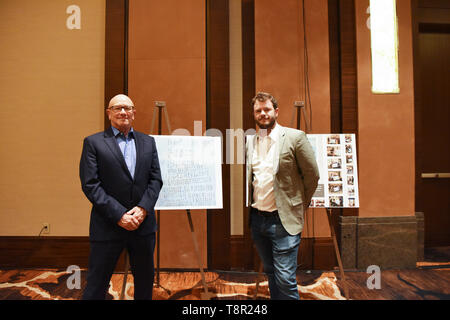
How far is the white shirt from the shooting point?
1.79 meters

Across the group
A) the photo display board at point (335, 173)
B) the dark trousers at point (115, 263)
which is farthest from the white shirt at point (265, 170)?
the dark trousers at point (115, 263)

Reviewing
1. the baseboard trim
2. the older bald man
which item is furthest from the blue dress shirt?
the baseboard trim

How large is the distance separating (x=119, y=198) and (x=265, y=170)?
3.26 ft

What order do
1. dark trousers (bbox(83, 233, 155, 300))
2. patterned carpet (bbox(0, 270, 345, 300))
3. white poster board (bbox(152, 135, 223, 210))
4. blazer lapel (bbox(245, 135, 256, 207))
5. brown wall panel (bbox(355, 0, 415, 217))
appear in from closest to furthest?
dark trousers (bbox(83, 233, 155, 300))
blazer lapel (bbox(245, 135, 256, 207))
white poster board (bbox(152, 135, 223, 210))
patterned carpet (bbox(0, 270, 345, 300))
brown wall panel (bbox(355, 0, 415, 217))

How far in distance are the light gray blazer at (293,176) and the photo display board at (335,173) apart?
561 millimetres

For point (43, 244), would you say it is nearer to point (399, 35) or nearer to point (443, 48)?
point (399, 35)

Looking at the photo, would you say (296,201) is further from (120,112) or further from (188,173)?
(120,112)

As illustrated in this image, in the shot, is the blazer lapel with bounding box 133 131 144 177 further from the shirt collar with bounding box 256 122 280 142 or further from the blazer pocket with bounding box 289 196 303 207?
the blazer pocket with bounding box 289 196 303 207

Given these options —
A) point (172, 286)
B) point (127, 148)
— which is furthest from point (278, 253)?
point (172, 286)

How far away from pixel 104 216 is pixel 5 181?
2.26 m

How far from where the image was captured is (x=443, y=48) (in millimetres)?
3646

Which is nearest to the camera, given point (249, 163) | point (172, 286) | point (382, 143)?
point (249, 163)

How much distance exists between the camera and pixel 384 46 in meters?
3.03

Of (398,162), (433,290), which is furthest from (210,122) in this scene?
(433,290)
